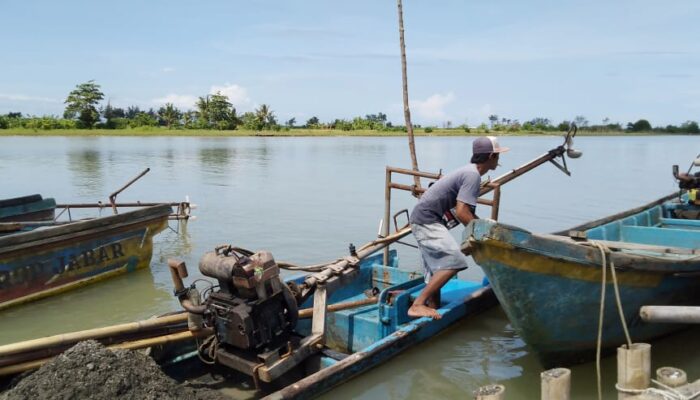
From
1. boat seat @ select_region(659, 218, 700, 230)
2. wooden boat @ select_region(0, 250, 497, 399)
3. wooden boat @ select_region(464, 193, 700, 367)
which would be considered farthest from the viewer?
boat seat @ select_region(659, 218, 700, 230)

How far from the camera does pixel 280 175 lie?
25.1m

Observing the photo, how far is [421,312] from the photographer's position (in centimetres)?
525

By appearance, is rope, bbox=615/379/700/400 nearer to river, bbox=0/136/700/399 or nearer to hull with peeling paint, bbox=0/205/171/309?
river, bbox=0/136/700/399

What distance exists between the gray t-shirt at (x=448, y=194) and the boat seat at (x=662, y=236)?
3.72 meters

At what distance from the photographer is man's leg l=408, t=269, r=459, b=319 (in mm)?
5164

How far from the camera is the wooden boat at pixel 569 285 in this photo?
4199 millimetres

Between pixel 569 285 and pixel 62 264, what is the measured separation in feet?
20.9

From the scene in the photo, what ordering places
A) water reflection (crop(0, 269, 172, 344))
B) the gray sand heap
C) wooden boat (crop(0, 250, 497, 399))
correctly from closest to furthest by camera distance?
the gray sand heap → wooden boat (crop(0, 250, 497, 399)) → water reflection (crop(0, 269, 172, 344))

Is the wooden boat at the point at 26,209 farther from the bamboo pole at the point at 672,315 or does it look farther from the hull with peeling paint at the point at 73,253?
the bamboo pole at the point at 672,315

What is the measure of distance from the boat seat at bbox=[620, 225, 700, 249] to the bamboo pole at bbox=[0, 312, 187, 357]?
595 cm

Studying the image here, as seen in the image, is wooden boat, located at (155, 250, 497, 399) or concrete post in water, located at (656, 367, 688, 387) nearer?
concrete post in water, located at (656, 367, 688, 387)

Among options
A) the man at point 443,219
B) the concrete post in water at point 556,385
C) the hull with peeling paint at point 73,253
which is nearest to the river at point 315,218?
the hull with peeling paint at point 73,253

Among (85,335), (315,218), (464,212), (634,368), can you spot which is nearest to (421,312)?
(464,212)

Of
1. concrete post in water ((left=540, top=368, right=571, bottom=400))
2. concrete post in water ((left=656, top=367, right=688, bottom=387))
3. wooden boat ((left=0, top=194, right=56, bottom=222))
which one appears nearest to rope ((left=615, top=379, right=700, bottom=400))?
concrete post in water ((left=656, top=367, right=688, bottom=387))
